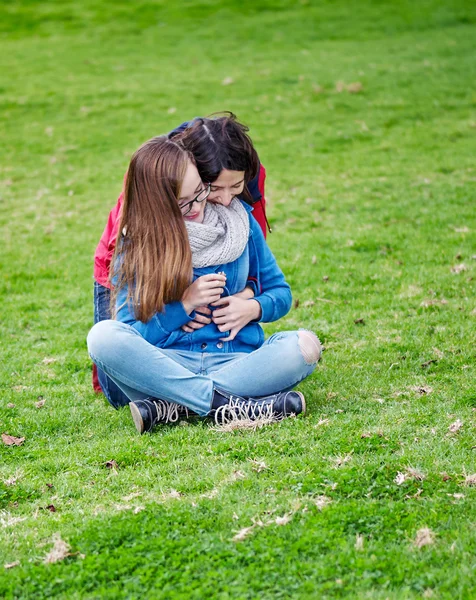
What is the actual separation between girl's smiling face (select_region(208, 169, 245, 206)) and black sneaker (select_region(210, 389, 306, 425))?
1.27m

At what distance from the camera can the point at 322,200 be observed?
11797mm

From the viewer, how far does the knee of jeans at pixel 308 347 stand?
207 inches

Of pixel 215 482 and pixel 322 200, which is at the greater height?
pixel 215 482

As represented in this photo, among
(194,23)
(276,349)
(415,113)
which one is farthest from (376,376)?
(194,23)

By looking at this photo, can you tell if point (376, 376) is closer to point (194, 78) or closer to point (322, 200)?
point (322, 200)

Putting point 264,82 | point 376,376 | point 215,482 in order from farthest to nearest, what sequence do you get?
1. point 264,82
2. point 376,376
3. point 215,482

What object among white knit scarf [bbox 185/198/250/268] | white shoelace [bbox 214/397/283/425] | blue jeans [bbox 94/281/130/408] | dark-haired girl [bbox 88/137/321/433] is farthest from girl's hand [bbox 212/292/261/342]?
blue jeans [bbox 94/281/130/408]

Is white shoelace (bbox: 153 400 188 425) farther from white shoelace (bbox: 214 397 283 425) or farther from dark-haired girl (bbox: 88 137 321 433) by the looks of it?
white shoelace (bbox: 214 397 283 425)

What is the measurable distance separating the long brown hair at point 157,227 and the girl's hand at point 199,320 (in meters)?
0.23

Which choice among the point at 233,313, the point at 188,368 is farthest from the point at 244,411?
the point at 233,313

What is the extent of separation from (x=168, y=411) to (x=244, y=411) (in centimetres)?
52

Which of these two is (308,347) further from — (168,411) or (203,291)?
(168,411)

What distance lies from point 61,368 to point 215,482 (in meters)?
2.88

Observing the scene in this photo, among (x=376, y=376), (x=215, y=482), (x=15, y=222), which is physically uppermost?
(x=215, y=482)
